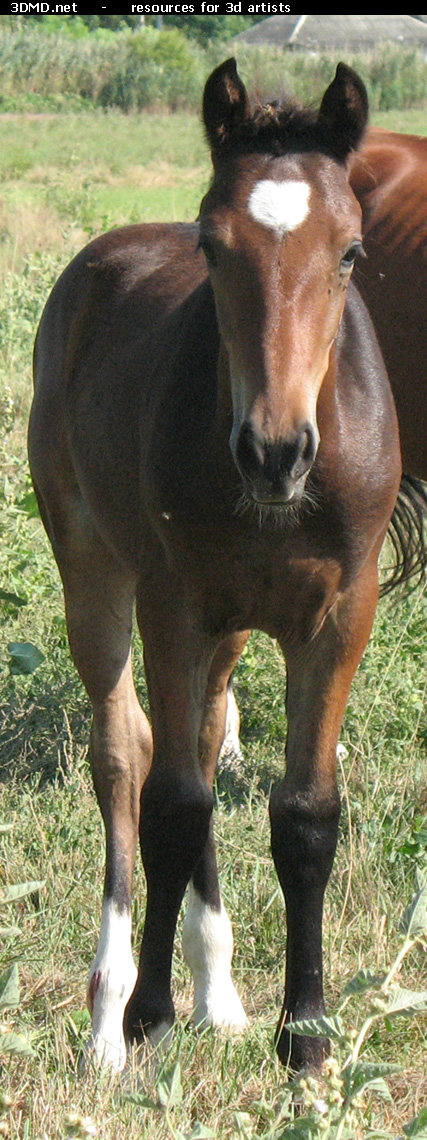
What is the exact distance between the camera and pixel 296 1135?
6.23ft

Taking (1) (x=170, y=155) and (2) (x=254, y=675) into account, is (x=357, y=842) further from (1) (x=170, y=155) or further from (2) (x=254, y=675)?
(1) (x=170, y=155)

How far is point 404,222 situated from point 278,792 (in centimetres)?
246

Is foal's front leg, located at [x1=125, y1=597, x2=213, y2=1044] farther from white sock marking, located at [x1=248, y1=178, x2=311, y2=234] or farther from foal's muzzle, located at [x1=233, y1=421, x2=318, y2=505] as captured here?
white sock marking, located at [x1=248, y1=178, x2=311, y2=234]

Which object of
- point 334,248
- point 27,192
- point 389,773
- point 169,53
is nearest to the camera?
point 334,248

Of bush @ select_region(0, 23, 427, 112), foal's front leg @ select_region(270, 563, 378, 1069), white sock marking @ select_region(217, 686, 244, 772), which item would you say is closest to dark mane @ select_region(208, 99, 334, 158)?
foal's front leg @ select_region(270, 563, 378, 1069)

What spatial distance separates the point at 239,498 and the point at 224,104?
801 mm

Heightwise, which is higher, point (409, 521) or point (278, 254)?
point (278, 254)

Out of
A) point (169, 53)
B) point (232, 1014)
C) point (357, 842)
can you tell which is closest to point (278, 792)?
point (232, 1014)

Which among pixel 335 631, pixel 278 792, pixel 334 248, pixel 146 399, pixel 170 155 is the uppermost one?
pixel 334 248

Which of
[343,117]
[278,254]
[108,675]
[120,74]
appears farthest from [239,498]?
[120,74]

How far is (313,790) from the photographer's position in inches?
113

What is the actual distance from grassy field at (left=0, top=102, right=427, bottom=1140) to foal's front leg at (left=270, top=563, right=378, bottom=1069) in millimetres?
202

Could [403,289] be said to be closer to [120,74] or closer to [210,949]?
[210,949]

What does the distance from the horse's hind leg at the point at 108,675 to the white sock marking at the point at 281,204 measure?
1.56m
